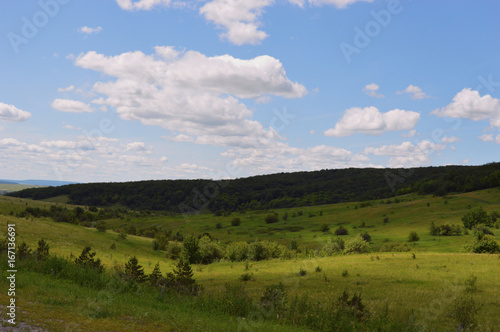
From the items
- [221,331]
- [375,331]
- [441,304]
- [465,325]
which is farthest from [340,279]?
[221,331]

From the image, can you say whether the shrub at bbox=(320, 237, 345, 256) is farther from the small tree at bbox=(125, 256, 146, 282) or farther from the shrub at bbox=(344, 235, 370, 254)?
the small tree at bbox=(125, 256, 146, 282)

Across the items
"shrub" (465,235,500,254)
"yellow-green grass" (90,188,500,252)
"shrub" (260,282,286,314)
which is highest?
"shrub" (260,282,286,314)

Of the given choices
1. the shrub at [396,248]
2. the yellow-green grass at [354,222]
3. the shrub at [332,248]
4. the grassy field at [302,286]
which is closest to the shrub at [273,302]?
the grassy field at [302,286]

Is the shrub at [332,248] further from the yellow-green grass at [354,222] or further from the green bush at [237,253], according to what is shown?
the yellow-green grass at [354,222]

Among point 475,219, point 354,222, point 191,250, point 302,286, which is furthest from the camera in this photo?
point 354,222

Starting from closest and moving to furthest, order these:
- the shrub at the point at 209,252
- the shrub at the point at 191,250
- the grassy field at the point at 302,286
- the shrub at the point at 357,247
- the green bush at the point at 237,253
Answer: the grassy field at the point at 302,286
the shrub at the point at 191,250
the green bush at the point at 237,253
the shrub at the point at 209,252
the shrub at the point at 357,247

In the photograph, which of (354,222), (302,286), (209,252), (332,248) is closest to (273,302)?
(302,286)

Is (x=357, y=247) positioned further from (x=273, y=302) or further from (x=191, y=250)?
(x=273, y=302)

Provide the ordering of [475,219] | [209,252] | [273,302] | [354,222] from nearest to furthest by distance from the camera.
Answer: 1. [273,302]
2. [209,252]
3. [475,219]
4. [354,222]

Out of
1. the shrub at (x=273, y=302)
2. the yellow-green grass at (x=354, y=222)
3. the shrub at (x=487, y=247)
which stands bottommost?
the yellow-green grass at (x=354, y=222)

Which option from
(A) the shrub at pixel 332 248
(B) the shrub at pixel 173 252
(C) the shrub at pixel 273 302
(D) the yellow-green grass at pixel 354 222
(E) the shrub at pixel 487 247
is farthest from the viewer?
(D) the yellow-green grass at pixel 354 222

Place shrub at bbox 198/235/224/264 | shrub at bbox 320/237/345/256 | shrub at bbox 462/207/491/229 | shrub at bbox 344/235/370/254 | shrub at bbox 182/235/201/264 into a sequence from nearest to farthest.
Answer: shrub at bbox 182/235/201/264 → shrub at bbox 198/235/224/264 → shrub at bbox 344/235/370/254 → shrub at bbox 320/237/345/256 → shrub at bbox 462/207/491/229

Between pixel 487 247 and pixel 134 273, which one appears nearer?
pixel 134 273

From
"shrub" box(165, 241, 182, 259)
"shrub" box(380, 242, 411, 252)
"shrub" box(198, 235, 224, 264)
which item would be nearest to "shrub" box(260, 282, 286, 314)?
"shrub" box(198, 235, 224, 264)
